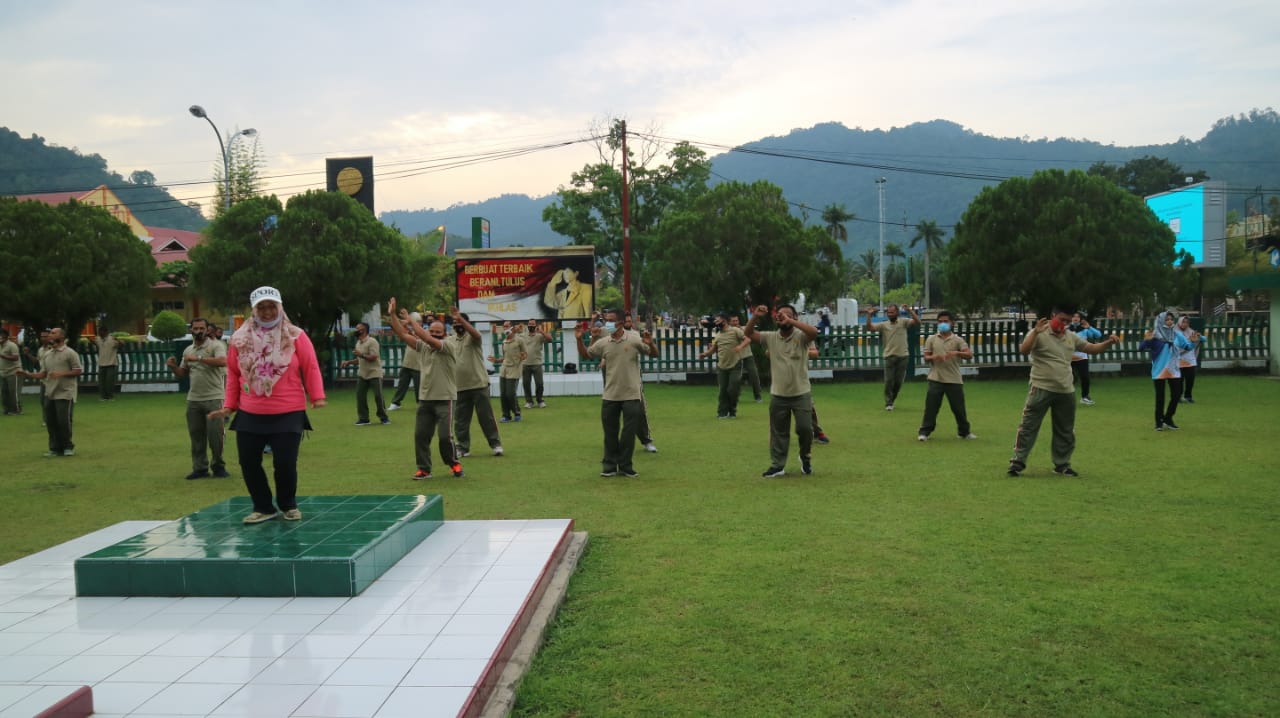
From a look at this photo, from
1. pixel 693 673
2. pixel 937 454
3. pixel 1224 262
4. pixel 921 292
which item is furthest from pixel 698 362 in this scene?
pixel 921 292

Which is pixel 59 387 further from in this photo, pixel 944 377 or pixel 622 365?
pixel 944 377

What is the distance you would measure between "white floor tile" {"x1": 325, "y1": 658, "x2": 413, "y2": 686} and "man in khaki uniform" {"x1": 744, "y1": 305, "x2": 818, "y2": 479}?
5698mm

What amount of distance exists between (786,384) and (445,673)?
594cm

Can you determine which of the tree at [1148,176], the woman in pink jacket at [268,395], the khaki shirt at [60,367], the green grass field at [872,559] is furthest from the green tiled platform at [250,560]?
the tree at [1148,176]

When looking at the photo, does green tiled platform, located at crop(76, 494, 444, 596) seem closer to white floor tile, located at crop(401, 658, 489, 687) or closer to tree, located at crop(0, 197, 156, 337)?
white floor tile, located at crop(401, 658, 489, 687)

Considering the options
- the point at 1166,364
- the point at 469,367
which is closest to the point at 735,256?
the point at 1166,364

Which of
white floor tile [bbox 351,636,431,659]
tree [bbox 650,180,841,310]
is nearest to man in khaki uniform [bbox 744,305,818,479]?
white floor tile [bbox 351,636,431,659]

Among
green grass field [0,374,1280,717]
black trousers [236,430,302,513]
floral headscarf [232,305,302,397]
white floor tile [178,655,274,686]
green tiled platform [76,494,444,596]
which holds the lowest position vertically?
green grass field [0,374,1280,717]

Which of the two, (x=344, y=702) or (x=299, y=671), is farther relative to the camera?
(x=299, y=671)

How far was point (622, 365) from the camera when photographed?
32.3 ft

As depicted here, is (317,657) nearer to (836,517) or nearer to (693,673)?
(693,673)

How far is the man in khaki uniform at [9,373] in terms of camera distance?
54.8 feet

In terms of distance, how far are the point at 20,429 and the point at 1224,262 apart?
51.6m

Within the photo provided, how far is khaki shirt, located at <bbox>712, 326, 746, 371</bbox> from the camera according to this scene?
15359 mm
